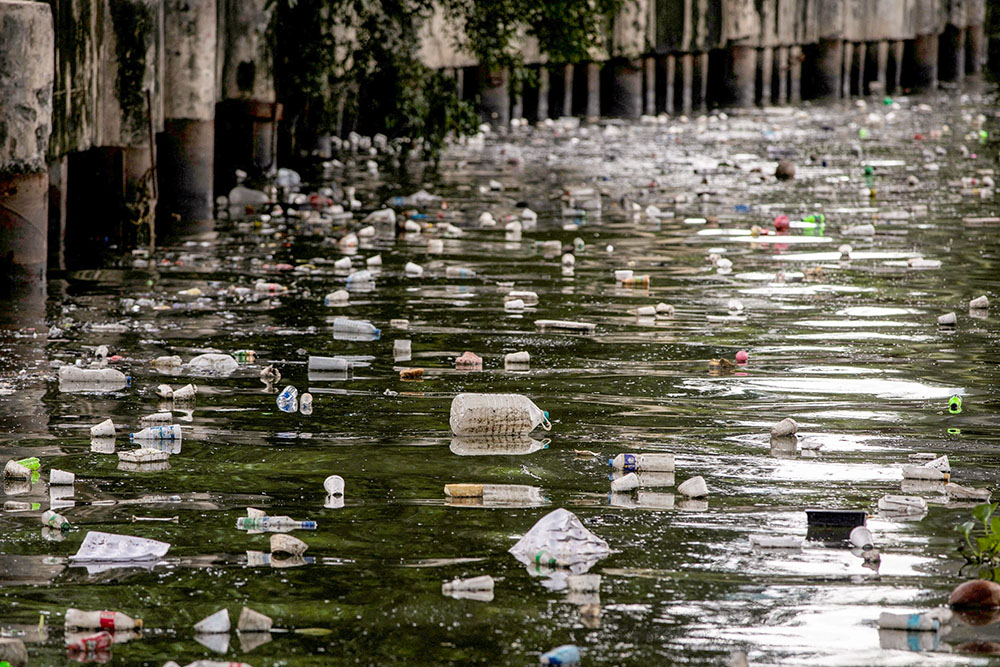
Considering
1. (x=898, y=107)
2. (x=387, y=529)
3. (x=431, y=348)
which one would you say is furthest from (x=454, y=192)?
(x=898, y=107)

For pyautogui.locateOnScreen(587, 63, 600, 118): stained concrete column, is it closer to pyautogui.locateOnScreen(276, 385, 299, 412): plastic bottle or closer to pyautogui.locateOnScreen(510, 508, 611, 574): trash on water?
pyautogui.locateOnScreen(276, 385, 299, 412): plastic bottle

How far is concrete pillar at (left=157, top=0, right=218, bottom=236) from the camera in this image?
1298 cm

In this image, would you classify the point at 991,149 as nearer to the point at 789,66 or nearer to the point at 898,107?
the point at 898,107

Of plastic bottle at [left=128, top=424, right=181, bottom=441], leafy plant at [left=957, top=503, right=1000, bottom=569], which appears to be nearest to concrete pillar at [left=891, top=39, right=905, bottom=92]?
plastic bottle at [left=128, top=424, right=181, bottom=441]

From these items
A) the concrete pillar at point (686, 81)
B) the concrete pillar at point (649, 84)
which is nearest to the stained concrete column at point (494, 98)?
the concrete pillar at point (649, 84)

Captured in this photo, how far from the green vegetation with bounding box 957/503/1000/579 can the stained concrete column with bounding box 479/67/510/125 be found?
22103mm

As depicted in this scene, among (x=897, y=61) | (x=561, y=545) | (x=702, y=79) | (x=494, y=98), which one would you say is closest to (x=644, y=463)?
(x=561, y=545)

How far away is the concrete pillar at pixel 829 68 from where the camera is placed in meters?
36.4

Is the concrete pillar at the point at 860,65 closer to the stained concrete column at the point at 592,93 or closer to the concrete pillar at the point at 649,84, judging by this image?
the concrete pillar at the point at 649,84

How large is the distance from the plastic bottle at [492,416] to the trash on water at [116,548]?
1729 mm

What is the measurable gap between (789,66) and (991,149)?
14.9 m

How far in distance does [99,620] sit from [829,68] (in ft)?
111

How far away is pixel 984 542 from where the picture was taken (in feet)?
15.1

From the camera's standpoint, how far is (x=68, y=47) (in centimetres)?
1022
